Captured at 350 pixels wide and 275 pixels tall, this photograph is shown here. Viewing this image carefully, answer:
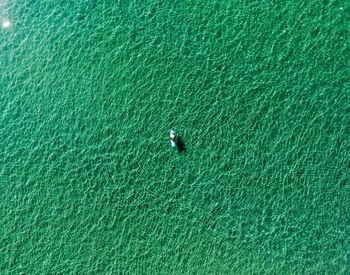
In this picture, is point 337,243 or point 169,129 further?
point 169,129

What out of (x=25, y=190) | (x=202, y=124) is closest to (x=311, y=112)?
(x=202, y=124)

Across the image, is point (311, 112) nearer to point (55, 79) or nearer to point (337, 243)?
point (337, 243)

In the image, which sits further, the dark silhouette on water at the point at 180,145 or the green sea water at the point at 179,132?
the dark silhouette on water at the point at 180,145

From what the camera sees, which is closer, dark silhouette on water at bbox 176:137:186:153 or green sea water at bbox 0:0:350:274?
green sea water at bbox 0:0:350:274

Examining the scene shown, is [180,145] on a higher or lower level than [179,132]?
lower

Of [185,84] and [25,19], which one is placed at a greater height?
[25,19]

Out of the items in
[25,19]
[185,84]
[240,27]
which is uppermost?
[25,19]
